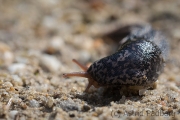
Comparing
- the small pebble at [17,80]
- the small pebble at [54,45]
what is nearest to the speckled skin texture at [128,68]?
the small pebble at [17,80]

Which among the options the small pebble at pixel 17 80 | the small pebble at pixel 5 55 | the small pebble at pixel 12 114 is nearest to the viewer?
the small pebble at pixel 12 114

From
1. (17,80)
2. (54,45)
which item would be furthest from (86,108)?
(54,45)

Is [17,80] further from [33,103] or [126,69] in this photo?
[126,69]

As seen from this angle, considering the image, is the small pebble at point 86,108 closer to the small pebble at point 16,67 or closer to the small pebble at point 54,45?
the small pebble at point 16,67

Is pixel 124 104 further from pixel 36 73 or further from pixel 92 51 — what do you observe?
pixel 92 51

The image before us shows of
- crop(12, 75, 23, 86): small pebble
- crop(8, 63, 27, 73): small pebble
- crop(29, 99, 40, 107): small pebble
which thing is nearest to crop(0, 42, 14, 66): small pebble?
crop(8, 63, 27, 73): small pebble

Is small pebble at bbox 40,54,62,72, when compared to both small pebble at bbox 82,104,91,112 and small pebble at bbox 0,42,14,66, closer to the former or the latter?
A: small pebble at bbox 0,42,14,66

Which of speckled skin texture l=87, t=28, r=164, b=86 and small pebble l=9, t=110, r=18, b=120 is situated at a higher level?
speckled skin texture l=87, t=28, r=164, b=86

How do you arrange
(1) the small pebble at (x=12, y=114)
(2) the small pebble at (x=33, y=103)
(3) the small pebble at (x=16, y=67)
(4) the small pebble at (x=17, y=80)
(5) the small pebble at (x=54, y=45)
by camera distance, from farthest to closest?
(5) the small pebble at (x=54, y=45), (3) the small pebble at (x=16, y=67), (4) the small pebble at (x=17, y=80), (2) the small pebble at (x=33, y=103), (1) the small pebble at (x=12, y=114)
